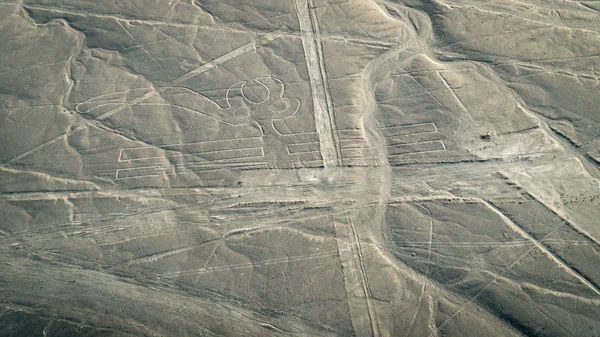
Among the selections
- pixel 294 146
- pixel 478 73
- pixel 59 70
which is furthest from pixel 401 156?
pixel 59 70

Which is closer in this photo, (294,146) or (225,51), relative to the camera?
(294,146)

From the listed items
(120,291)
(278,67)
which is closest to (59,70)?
(278,67)

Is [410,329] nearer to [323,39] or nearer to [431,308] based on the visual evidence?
[431,308]

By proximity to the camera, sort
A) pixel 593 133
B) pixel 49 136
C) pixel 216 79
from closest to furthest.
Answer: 1. pixel 593 133
2. pixel 49 136
3. pixel 216 79

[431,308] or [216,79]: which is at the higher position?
[216,79]

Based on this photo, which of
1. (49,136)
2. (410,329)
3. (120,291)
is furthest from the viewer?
(49,136)

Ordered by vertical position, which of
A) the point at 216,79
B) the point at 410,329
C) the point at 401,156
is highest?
the point at 216,79
